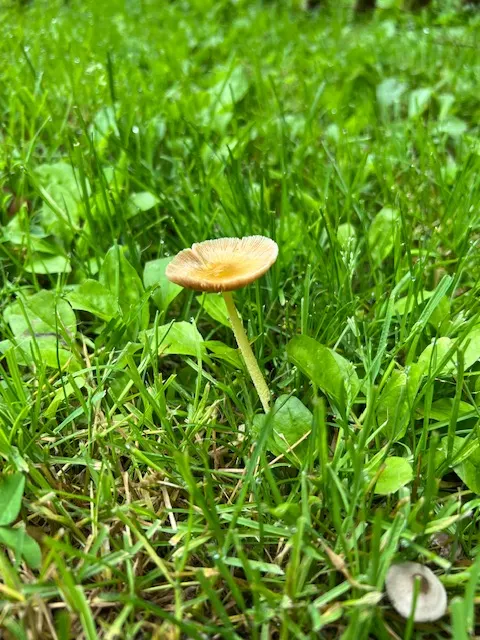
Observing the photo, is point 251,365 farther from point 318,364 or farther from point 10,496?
point 10,496

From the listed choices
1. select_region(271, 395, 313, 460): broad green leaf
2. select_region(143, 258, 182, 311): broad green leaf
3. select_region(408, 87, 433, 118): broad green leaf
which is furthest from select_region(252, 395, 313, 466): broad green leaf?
select_region(408, 87, 433, 118): broad green leaf

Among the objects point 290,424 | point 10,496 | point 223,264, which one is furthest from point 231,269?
point 10,496

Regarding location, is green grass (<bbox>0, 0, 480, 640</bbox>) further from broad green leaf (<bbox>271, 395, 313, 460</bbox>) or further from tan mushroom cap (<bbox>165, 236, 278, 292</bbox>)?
tan mushroom cap (<bbox>165, 236, 278, 292</bbox>)

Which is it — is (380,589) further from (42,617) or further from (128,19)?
(128,19)

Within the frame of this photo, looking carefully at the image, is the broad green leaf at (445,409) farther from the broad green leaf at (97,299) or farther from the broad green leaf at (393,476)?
the broad green leaf at (97,299)

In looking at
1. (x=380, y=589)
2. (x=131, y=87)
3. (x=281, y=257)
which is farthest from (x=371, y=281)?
(x=131, y=87)

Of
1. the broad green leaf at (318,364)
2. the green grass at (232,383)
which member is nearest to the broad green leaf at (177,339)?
the green grass at (232,383)
